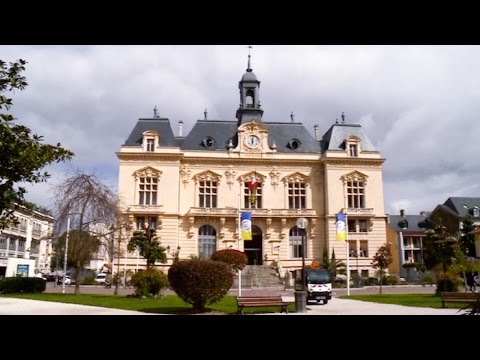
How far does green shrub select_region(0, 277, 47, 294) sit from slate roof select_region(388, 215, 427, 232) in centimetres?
4698

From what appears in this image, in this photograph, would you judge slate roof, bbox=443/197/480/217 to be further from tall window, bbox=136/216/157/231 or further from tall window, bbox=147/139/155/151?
tall window, bbox=147/139/155/151

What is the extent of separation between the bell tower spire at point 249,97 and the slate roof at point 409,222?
2726 centimetres

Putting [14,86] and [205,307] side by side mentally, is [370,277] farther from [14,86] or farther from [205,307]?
[14,86]

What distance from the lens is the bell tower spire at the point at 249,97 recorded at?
4556 cm

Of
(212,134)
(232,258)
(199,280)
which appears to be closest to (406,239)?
(212,134)

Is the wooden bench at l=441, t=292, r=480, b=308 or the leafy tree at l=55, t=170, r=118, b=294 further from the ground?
the leafy tree at l=55, t=170, r=118, b=294

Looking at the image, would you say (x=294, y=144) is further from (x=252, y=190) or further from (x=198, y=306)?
(x=198, y=306)

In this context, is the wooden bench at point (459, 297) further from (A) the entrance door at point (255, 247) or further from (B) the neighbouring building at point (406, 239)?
(B) the neighbouring building at point (406, 239)

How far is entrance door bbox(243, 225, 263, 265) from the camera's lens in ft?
140

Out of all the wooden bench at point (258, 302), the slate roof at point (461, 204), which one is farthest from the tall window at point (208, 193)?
the slate roof at point (461, 204)

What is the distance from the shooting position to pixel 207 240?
139 feet

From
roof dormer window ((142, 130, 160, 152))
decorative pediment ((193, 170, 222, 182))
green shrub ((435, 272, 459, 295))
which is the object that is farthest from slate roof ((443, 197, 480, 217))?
green shrub ((435, 272, 459, 295))

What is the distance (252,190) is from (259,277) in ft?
26.6
